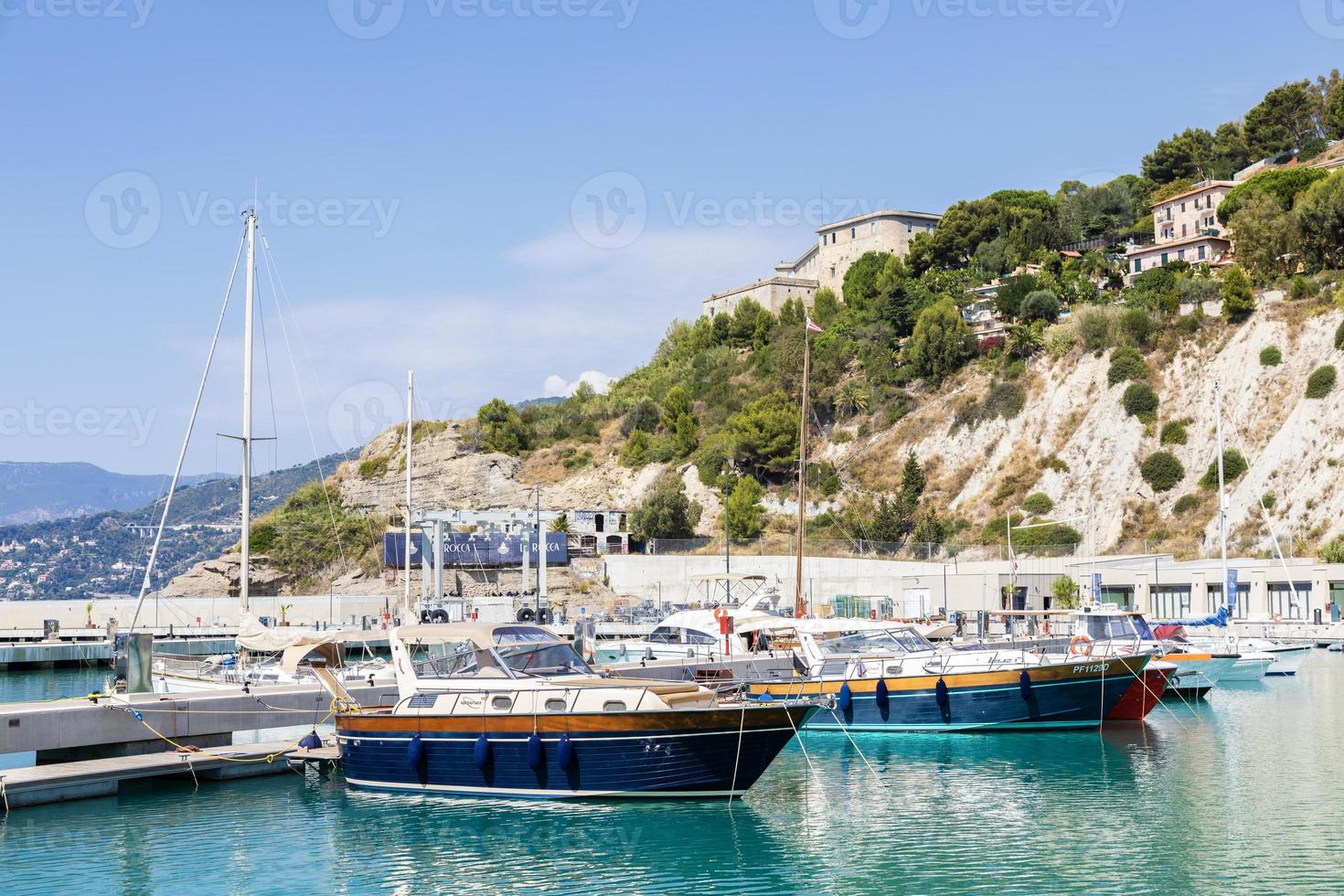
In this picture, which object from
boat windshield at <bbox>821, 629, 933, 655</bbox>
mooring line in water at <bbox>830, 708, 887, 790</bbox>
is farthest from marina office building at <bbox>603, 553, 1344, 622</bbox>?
mooring line in water at <bbox>830, 708, 887, 790</bbox>

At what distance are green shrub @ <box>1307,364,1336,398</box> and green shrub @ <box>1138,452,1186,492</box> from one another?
8069mm

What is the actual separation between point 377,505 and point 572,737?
8685cm

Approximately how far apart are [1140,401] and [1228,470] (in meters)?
8.39

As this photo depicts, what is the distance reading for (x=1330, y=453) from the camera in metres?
64.6

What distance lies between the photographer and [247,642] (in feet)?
110

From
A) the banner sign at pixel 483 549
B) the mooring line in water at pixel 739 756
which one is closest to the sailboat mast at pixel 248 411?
the mooring line in water at pixel 739 756

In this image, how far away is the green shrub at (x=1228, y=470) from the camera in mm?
68938

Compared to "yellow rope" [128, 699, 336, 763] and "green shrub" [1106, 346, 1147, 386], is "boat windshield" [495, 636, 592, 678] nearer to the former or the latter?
"yellow rope" [128, 699, 336, 763]

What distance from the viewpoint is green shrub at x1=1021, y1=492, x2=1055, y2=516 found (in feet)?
245

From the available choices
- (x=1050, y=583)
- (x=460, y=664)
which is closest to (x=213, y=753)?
(x=460, y=664)

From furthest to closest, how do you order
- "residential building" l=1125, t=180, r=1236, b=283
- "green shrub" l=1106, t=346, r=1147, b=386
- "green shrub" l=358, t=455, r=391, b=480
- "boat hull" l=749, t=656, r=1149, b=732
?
"green shrub" l=358, t=455, r=391, b=480 < "residential building" l=1125, t=180, r=1236, b=283 < "green shrub" l=1106, t=346, r=1147, b=386 < "boat hull" l=749, t=656, r=1149, b=732

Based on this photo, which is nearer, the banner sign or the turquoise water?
the turquoise water

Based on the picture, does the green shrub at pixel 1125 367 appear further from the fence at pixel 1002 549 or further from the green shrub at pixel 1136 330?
the fence at pixel 1002 549

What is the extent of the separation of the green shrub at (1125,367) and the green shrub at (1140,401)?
1.06 m
